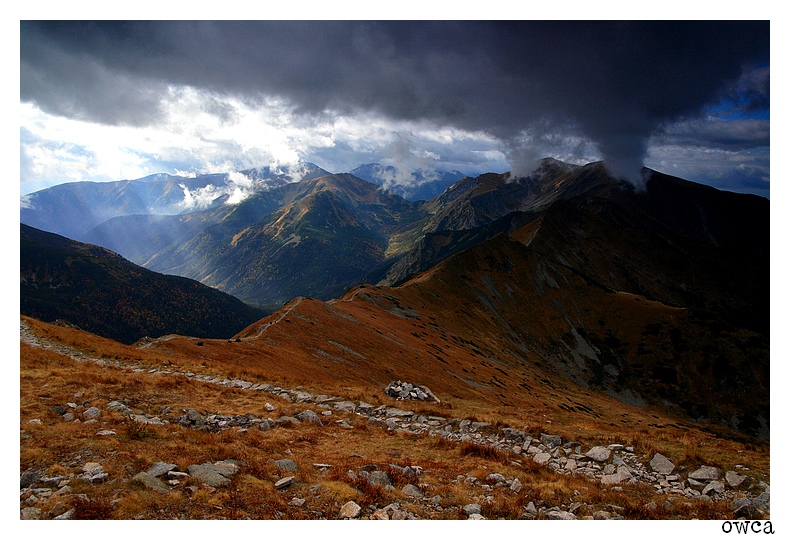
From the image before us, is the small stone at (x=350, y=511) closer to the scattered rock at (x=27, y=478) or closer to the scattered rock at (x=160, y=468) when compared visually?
the scattered rock at (x=160, y=468)

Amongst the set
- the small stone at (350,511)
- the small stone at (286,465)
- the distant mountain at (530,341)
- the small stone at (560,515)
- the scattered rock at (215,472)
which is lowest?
the distant mountain at (530,341)

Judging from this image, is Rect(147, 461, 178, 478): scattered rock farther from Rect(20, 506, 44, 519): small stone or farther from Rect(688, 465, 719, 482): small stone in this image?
Rect(688, 465, 719, 482): small stone

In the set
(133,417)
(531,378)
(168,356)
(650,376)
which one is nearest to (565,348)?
(650,376)

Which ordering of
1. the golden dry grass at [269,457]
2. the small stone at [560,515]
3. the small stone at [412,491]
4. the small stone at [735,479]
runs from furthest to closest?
1. the small stone at [735,479]
2. the small stone at [412,491]
3. the small stone at [560,515]
4. the golden dry grass at [269,457]

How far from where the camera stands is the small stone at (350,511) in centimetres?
1027

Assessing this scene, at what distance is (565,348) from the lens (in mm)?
136500

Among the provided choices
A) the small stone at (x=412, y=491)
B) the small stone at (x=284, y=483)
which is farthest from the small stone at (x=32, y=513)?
the small stone at (x=412, y=491)

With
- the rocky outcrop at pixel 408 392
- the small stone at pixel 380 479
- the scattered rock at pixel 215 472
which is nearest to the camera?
the scattered rock at pixel 215 472

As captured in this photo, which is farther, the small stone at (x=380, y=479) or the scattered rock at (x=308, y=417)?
the scattered rock at (x=308, y=417)

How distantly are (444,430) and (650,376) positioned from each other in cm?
13624

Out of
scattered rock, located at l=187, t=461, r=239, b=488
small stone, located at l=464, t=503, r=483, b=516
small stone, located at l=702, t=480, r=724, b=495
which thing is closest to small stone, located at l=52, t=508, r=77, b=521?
scattered rock, located at l=187, t=461, r=239, b=488

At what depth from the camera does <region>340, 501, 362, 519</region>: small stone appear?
1027 cm

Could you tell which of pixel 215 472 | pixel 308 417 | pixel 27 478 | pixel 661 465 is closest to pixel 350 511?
pixel 215 472

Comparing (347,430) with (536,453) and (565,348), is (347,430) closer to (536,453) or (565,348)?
(536,453)
